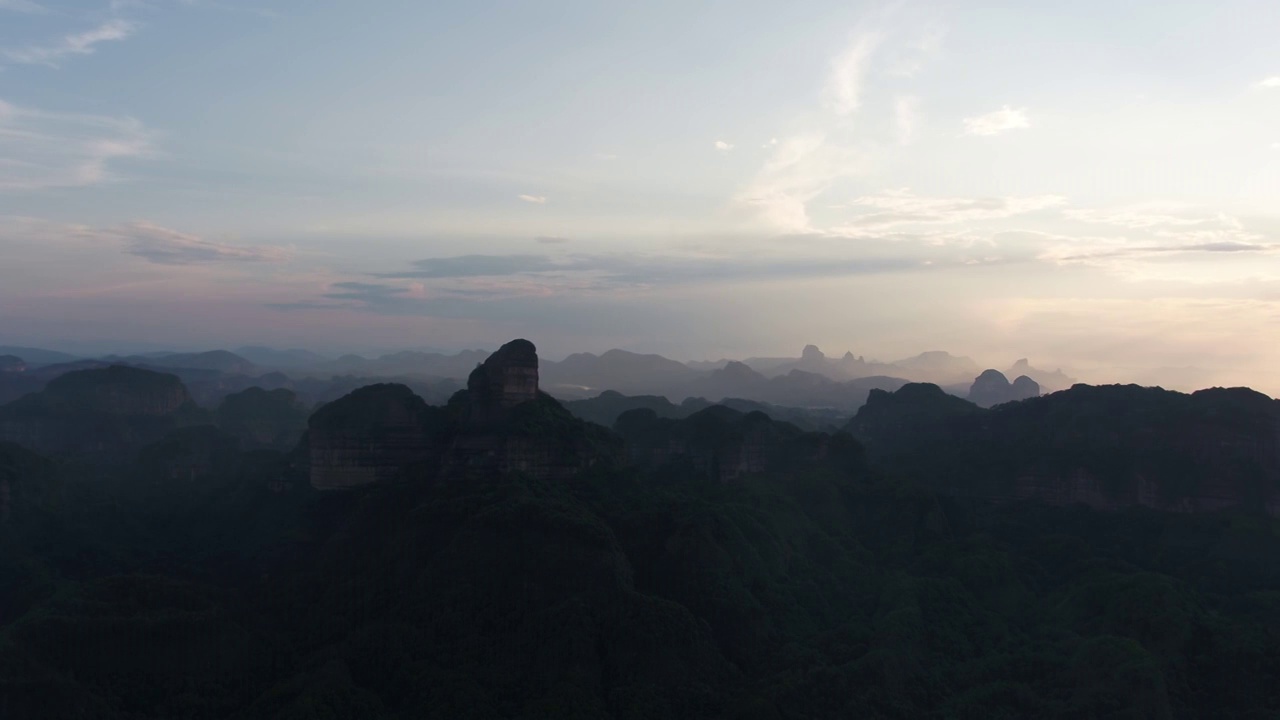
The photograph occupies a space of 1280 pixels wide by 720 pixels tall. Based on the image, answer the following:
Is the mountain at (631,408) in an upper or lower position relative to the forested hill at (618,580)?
upper

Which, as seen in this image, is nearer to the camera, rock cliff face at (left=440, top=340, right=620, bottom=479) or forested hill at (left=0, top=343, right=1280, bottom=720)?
forested hill at (left=0, top=343, right=1280, bottom=720)

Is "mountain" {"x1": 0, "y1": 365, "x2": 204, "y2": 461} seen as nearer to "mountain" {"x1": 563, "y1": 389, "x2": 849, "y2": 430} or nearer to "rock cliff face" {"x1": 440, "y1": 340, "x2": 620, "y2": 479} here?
"mountain" {"x1": 563, "y1": 389, "x2": 849, "y2": 430}

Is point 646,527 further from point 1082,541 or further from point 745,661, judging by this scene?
point 1082,541

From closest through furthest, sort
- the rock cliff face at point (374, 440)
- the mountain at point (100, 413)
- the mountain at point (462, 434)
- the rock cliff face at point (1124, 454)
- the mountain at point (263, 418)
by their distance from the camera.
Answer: the mountain at point (462, 434) < the rock cliff face at point (374, 440) < the rock cliff face at point (1124, 454) < the mountain at point (100, 413) < the mountain at point (263, 418)

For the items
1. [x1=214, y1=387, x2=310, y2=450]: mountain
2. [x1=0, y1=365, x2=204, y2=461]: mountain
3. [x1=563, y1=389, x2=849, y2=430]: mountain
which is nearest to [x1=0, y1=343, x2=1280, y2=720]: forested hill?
[x1=0, y1=365, x2=204, y2=461]: mountain

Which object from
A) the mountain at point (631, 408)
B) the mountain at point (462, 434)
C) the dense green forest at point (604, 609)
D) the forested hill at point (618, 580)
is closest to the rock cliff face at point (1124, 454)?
the forested hill at point (618, 580)

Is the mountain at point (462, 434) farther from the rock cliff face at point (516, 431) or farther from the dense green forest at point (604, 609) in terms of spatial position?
the dense green forest at point (604, 609)
